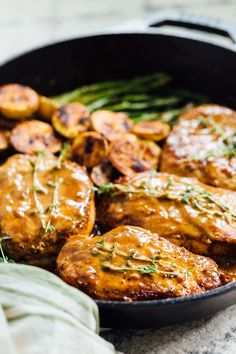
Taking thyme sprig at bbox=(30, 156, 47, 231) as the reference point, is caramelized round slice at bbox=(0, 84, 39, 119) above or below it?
above

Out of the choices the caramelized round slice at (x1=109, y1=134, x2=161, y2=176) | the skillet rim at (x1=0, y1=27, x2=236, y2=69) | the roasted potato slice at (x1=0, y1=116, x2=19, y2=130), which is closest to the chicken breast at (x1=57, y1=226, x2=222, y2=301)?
the caramelized round slice at (x1=109, y1=134, x2=161, y2=176)

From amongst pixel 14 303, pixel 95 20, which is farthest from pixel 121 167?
pixel 95 20

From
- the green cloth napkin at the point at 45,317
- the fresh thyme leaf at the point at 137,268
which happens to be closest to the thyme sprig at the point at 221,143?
the fresh thyme leaf at the point at 137,268

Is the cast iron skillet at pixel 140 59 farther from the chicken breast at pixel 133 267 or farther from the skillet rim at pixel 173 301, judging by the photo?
the skillet rim at pixel 173 301

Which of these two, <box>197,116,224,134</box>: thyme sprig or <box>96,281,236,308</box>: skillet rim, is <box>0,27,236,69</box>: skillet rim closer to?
<box>197,116,224,134</box>: thyme sprig

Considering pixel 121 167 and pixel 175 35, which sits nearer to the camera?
pixel 121 167

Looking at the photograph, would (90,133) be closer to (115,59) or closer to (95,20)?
(115,59)
